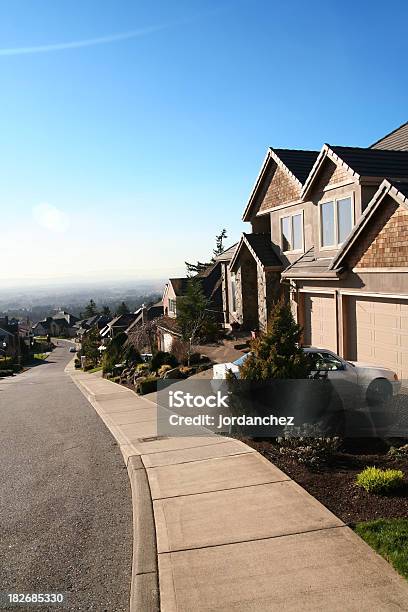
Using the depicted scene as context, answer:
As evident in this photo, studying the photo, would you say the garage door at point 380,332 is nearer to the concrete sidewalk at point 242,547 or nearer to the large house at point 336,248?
the large house at point 336,248

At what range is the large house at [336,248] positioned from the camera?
1402 centimetres

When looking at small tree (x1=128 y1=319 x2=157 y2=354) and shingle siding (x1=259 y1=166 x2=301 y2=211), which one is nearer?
shingle siding (x1=259 y1=166 x2=301 y2=211)

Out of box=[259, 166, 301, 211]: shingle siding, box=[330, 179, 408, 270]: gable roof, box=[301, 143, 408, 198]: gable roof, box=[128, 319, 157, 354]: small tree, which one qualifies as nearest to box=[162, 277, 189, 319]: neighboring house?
box=[128, 319, 157, 354]: small tree

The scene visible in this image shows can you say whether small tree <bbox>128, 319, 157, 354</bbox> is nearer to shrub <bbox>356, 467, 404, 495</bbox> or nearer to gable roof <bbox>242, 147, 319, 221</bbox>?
gable roof <bbox>242, 147, 319, 221</bbox>

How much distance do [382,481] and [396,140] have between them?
17.3m

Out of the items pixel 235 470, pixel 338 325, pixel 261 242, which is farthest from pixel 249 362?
pixel 261 242

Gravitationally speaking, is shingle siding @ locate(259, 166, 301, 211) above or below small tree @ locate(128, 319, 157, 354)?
above

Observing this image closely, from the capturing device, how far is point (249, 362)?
10641mm

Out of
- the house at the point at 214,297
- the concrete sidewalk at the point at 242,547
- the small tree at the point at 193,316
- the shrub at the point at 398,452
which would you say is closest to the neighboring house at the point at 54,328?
the house at the point at 214,297

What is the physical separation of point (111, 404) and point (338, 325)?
→ 7407 millimetres

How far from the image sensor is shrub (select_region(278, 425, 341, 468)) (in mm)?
8586

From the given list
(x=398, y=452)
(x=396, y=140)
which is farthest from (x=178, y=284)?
(x=398, y=452)

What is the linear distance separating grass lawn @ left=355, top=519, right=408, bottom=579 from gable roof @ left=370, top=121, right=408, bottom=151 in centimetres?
1637

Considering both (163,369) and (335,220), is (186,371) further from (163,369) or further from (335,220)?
(335,220)
